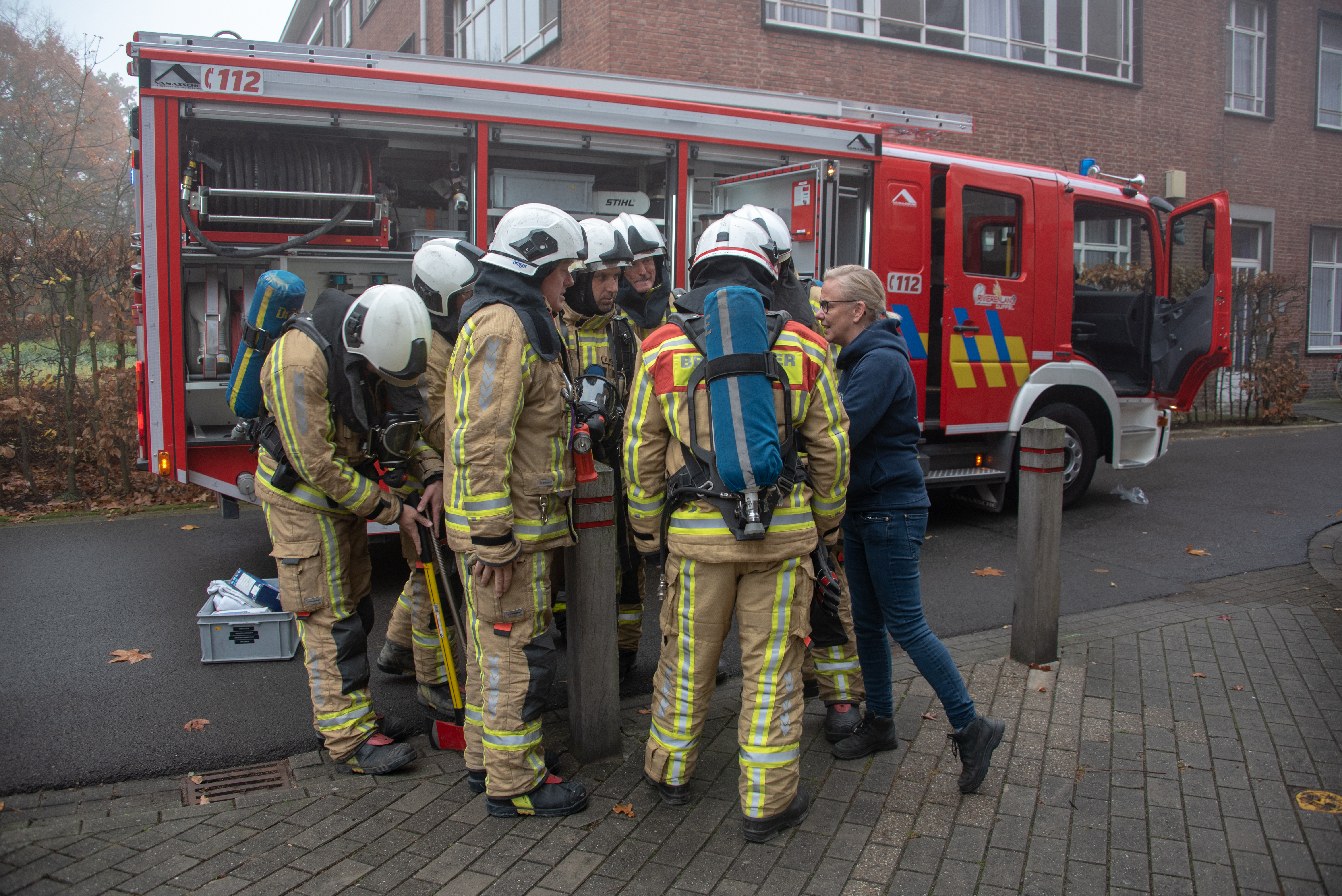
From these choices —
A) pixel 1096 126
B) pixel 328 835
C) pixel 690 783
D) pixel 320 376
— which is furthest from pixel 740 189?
pixel 1096 126

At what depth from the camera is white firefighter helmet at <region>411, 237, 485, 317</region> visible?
12.5 ft

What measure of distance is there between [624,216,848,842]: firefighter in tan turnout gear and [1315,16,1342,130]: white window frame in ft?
65.3

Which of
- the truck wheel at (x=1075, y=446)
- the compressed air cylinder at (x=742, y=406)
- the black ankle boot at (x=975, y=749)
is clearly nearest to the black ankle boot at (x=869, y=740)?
the black ankle boot at (x=975, y=749)

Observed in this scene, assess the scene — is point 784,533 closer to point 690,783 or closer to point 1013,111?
point 690,783

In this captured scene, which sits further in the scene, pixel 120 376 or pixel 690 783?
pixel 120 376

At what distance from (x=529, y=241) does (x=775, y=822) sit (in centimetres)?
204

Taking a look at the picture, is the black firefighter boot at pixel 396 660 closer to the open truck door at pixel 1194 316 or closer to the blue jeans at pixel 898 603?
the blue jeans at pixel 898 603

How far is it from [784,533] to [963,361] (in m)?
4.38

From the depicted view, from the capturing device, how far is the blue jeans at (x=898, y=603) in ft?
10.7

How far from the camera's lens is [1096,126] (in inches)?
605

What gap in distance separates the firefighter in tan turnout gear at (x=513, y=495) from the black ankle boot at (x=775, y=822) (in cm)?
58

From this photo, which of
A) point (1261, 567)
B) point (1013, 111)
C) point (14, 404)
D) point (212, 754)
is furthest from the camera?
point (1013, 111)

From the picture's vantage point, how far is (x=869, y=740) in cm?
352

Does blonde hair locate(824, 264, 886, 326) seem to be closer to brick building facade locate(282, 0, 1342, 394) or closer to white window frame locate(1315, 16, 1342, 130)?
brick building facade locate(282, 0, 1342, 394)
